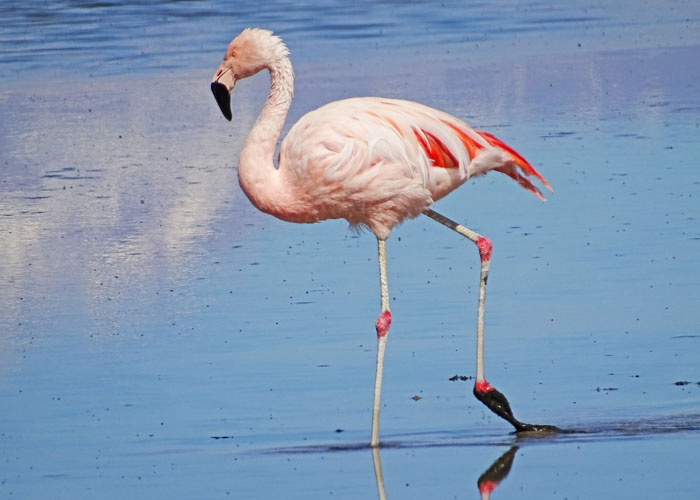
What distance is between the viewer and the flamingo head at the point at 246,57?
5789 mm

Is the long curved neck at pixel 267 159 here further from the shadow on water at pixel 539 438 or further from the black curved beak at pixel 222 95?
the shadow on water at pixel 539 438

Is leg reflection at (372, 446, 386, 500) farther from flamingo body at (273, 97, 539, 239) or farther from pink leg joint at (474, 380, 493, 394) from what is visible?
flamingo body at (273, 97, 539, 239)

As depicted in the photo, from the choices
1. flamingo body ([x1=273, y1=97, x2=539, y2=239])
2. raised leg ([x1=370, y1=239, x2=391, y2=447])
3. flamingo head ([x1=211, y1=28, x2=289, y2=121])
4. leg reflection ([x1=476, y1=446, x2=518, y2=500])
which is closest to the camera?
leg reflection ([x1=476, y1=446, x2=518, y2=500])

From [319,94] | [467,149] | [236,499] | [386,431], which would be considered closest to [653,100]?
[319,94]

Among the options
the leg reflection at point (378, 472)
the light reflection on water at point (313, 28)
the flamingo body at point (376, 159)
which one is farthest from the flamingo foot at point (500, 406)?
the light reflection on water at point (313, 28)

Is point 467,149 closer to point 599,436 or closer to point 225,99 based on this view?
point 225,99

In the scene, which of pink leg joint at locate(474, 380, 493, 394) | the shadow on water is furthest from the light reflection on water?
the shadow on water

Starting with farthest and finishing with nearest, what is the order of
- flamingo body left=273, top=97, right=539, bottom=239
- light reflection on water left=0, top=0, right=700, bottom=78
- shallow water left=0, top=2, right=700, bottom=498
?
light reflection on water left=0, top=0, right=700, bottom=78
flamingo body left=273, top=97, right=539, bottom=239
shallow water left=0, top=2, right=700, bottom=498

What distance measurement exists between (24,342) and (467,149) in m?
2.17

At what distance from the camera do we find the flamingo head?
5.79 metres

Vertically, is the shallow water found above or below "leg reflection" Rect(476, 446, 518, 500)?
below

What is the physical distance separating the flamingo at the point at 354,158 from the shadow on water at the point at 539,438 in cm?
38

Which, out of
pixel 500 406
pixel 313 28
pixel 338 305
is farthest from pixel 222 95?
pixel 313 28

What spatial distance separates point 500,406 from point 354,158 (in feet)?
3.51
